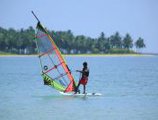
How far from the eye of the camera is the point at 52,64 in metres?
25.8

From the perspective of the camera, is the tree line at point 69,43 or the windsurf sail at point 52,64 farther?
the tree line at point 69,43

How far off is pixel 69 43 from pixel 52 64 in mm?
123099

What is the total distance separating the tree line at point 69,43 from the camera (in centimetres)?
13775

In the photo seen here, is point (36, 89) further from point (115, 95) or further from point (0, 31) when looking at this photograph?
point (0, 31)

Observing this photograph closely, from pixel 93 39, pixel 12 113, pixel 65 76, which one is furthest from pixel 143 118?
pixel 93 39

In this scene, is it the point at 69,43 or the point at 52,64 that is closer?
the point at 52,64

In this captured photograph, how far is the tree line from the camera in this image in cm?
13775

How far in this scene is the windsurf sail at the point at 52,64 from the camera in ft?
84.2

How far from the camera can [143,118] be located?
65.3 ft

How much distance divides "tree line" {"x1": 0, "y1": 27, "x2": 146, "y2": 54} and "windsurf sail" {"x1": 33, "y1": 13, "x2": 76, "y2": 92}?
3980 inches

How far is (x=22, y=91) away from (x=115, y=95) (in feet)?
15.5

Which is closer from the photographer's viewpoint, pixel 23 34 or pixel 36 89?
pixel 36 89

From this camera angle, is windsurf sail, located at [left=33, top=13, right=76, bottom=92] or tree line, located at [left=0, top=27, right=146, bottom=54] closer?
windsurf sail, located at [left=33, top=13, right=76, bottom=92]

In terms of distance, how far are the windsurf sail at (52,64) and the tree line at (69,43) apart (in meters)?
101
